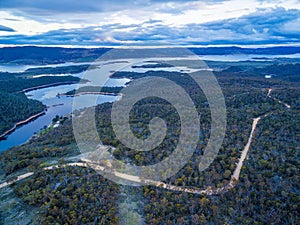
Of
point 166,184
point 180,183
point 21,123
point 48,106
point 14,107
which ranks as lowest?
point 48,106

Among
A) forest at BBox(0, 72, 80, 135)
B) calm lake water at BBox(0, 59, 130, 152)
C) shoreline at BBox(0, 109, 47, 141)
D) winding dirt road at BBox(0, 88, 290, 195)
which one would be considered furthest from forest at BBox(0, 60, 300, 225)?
forest at BBox(0, 72, 80, 135)

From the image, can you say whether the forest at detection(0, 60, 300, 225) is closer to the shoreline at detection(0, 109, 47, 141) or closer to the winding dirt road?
the winding dirt road

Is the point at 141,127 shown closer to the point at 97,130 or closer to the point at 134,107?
the point at 97,130

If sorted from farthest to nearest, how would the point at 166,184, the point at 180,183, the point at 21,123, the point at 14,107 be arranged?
the point at 14,107
the point at 21,123
the point at 166,184
the point at 180,183

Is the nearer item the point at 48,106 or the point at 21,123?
the point at 21,123

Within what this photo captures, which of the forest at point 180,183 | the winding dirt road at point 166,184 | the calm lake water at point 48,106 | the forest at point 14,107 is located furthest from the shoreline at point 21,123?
the winding dirt road at point 166,184

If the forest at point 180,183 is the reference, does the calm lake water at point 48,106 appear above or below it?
below

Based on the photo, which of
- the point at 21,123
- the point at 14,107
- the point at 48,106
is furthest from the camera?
the point at 48,106

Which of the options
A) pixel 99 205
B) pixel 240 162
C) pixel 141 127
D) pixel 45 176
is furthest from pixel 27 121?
pixel 240 162

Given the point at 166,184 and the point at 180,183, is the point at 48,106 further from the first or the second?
the point at 180,183

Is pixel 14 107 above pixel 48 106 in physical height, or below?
above

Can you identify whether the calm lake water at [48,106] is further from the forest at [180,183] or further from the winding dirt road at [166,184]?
the winding dirt road at [166,184]

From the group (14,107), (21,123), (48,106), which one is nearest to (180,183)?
(21,123)
